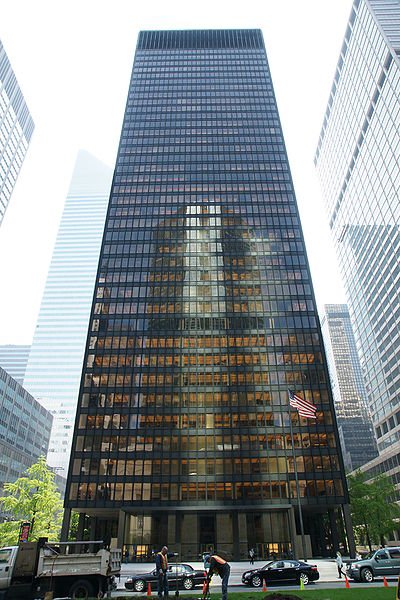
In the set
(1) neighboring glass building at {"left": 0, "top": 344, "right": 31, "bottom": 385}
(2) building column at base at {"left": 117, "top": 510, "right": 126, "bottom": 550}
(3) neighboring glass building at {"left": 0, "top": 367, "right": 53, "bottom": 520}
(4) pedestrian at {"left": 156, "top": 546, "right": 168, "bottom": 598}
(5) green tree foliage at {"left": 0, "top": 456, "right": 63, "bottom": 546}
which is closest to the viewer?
(4) pedestrian at {"left": 156, "top": 546, "right": 168, "bottom": 598}

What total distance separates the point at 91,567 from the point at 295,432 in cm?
4656

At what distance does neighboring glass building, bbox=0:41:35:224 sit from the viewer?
12694 centimetres

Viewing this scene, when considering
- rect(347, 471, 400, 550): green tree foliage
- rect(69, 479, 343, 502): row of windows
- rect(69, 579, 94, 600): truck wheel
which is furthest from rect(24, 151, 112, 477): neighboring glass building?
rect(69, 579, 94, 600): truck wheel

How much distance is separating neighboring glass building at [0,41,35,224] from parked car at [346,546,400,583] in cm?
13037

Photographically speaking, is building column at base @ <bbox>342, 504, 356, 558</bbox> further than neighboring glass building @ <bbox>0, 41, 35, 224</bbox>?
No

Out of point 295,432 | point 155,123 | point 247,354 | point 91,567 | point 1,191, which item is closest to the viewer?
point 91,567

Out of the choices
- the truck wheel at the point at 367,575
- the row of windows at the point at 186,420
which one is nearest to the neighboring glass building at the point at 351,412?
the row of windows at the point at 186,420

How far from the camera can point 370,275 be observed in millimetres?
119125

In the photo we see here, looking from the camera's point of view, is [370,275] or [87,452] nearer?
[87,452]

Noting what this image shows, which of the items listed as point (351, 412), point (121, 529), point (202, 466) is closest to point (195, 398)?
point (202, 466)

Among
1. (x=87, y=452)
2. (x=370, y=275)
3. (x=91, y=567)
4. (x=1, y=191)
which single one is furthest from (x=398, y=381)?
(x=1, y=191)

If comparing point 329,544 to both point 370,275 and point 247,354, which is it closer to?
point 247,354

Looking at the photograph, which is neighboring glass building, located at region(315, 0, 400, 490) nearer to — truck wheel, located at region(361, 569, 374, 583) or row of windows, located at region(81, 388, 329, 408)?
row of windows, located at region(81, 388, 329, 408)

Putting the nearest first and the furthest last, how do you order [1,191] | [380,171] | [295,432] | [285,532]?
[285,532]
[295,432]
[380,171]
[1,191]
